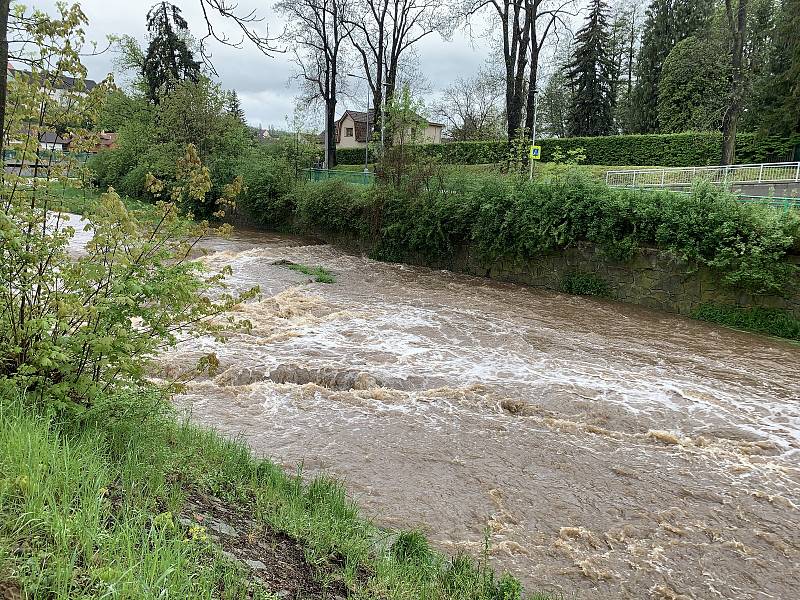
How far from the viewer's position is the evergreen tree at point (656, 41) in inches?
1885

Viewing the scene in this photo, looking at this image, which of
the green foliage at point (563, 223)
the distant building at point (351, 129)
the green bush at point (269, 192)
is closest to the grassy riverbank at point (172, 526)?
the green foliage at point (563, 223)

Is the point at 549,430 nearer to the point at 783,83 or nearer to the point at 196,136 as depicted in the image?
the point at 196,136

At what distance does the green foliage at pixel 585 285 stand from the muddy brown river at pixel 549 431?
→ 89.7 inches

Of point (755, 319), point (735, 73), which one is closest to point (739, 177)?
point (735, 73)

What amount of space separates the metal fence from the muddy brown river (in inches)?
504

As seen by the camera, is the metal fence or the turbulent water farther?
the metal fence

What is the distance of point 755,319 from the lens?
43.7 feet

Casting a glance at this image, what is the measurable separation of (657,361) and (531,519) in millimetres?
6329

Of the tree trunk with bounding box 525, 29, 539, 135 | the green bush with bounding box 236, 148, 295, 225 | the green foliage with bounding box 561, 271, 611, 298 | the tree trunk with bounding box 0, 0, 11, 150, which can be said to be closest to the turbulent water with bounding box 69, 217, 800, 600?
the green foliage with bounding box 561, 271, 611, 298

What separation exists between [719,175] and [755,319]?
11058 mm

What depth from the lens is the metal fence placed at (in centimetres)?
2570

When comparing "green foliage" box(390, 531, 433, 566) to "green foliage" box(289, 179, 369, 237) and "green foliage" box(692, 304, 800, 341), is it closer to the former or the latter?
"green foliage" box(692, 304, 800, 341)

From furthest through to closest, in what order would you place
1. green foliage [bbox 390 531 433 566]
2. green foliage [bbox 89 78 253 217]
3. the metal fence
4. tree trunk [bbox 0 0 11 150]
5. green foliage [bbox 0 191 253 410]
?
green foliage [bbox 89 78 253 217]
the metal fence
green foliage [bbox 390 531 433 566]
tree trunk [bbox 0 0 11 150]
green foliage [bbox 0 191 253 410]

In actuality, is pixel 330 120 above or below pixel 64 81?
above
